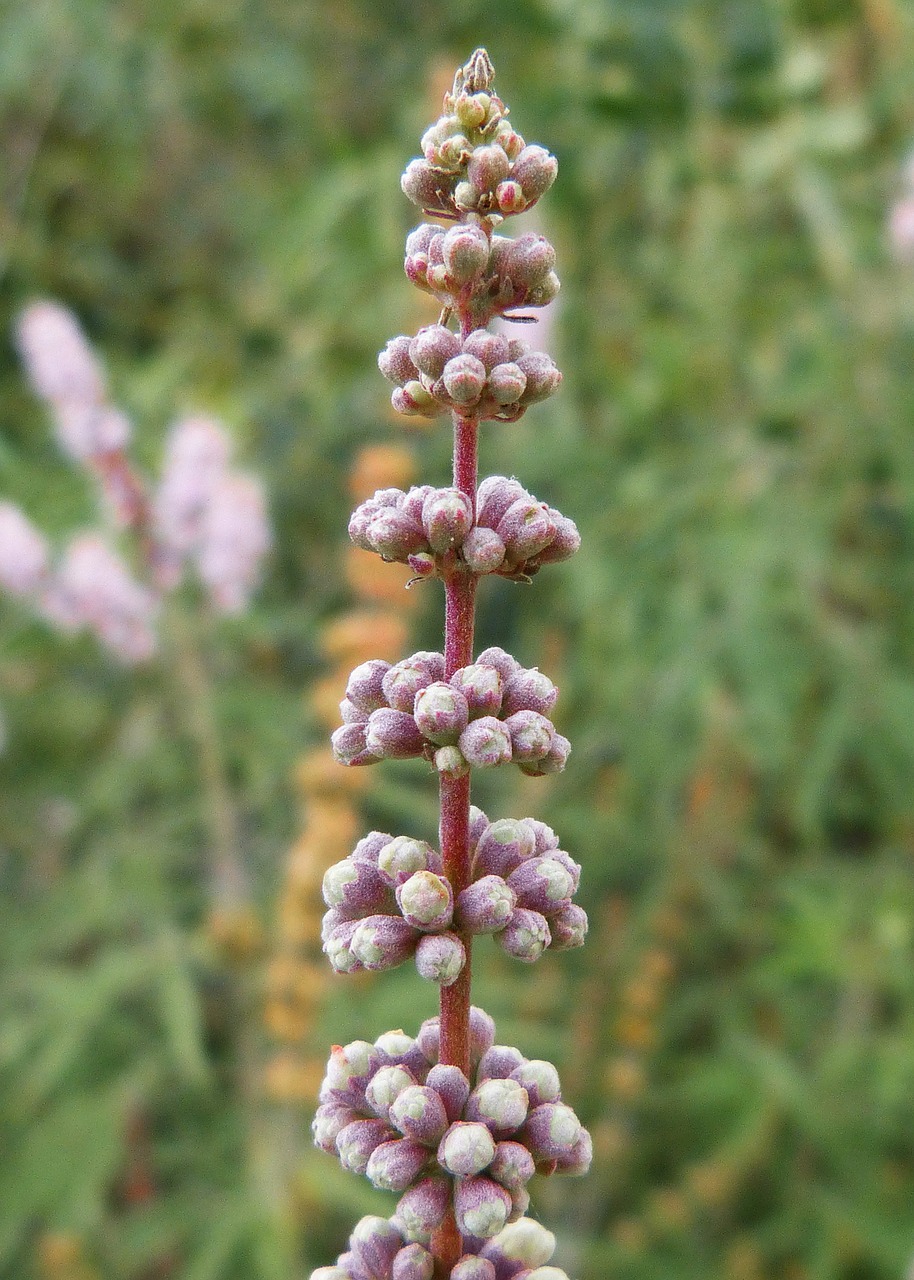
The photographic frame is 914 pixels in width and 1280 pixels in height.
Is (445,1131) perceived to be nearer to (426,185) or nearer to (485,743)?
(485,743)

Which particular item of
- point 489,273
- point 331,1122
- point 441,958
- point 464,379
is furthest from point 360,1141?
point 489,273

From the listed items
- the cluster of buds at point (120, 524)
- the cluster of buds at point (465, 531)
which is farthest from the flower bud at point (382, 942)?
the cluster of buds at point (120, 524)

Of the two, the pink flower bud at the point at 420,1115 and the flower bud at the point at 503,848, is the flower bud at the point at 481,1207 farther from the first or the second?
the flower bud at the point at 503,848

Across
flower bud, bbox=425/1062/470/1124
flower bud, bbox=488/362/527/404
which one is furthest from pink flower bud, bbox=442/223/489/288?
flower bud, bbox=425/1062/470/1124

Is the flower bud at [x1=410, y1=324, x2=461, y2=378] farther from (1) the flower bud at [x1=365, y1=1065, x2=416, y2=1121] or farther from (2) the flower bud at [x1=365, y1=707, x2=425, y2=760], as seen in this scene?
(1) the flower bud at [x1=365, y1=1065, x2=416, y2=1121]

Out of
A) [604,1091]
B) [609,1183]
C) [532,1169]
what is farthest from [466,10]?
[532,1169]

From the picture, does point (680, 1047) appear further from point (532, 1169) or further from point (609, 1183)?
point (532, 1169)
